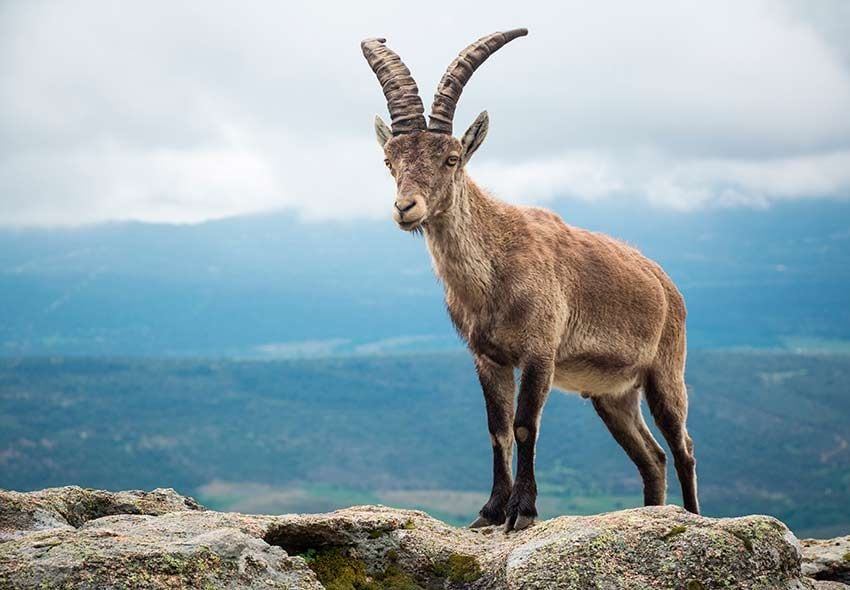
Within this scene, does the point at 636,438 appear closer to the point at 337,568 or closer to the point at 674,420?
the point at 674,420

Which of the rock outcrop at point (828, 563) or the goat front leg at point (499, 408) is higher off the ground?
the goat front leg at point (499, 408)

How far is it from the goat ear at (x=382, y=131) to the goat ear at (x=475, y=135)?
1.24 m

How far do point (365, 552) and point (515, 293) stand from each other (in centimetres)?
545

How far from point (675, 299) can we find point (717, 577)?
948 centimetres

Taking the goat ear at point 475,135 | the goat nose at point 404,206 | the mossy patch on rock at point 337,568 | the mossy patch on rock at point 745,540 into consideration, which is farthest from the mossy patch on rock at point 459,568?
the goat ear at point 475,135

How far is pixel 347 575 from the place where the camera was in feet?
32.1

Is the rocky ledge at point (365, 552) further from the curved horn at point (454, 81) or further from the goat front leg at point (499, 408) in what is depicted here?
the curved horn at point (454, 81)

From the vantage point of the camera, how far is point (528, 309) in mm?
14680

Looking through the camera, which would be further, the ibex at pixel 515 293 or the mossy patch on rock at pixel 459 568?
the ibex at pixel 515 293

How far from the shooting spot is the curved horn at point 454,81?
50.3 feet

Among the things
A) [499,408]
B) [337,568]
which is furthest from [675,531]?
[499,408]

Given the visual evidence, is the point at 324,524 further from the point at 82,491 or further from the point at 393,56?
the point at 393,56

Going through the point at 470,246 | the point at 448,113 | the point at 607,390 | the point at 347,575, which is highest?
the point at 448,113

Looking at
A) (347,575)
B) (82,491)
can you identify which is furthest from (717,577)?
(82,491)
